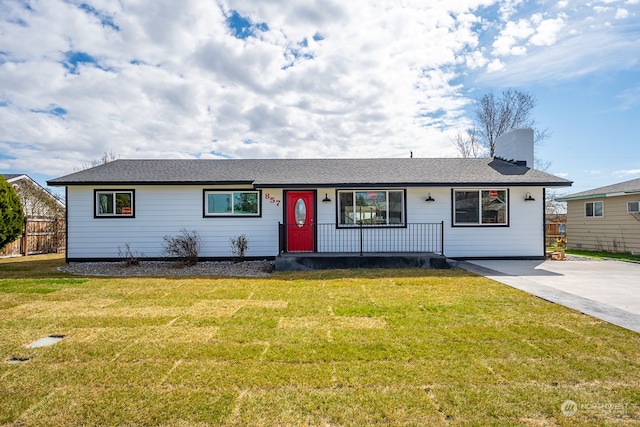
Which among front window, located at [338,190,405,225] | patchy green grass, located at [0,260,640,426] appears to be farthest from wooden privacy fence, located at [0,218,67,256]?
front window, located at [338,190,405,225]

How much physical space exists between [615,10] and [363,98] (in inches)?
329

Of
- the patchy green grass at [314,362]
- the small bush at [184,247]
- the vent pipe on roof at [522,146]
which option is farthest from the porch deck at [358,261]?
the vent pipe on roof at [522,146]

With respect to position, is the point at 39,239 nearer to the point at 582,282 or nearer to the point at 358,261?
the point at 358,261

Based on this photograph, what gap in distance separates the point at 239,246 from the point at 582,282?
28.9 ft

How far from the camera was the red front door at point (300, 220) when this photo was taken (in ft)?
36.8

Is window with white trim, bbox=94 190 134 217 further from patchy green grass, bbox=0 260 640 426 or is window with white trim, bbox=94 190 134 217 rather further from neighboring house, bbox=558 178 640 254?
neighboring house, bbox=558 178 640 254

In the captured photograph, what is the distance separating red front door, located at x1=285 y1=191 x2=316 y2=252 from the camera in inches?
442

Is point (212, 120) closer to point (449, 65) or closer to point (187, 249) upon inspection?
point (187, 249)

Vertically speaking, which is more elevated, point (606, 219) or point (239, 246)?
point (606, 219)

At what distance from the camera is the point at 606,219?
49.0 ft

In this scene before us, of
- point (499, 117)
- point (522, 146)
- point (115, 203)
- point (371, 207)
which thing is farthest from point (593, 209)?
point (115, 203)

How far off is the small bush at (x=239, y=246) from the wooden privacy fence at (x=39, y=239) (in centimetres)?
955

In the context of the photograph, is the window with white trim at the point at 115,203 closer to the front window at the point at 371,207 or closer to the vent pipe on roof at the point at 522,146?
the front window at the point at 371,207

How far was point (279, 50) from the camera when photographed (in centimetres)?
1149
